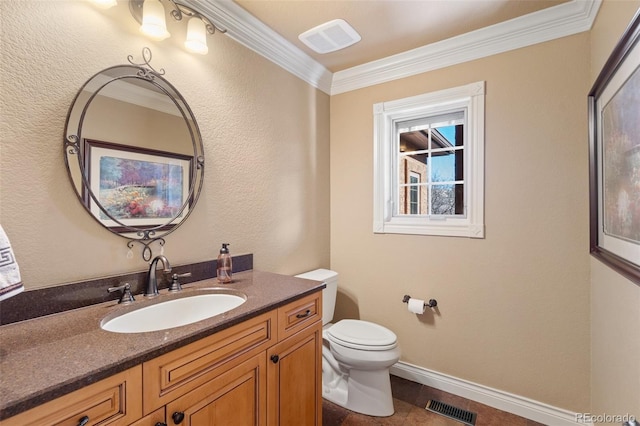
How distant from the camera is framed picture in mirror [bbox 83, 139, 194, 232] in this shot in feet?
3.97

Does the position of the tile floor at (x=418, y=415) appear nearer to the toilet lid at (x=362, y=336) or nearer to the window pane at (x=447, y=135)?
the toilet lid at (x=362, y=336)

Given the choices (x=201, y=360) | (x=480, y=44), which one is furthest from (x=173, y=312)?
(x=480, y=44)

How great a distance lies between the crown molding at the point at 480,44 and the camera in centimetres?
169

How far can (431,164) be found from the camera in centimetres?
232

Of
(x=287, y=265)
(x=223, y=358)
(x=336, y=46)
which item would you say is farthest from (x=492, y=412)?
(x=336, y=46)

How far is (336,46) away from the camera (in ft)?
6.82

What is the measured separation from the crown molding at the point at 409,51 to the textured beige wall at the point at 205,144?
9 cm

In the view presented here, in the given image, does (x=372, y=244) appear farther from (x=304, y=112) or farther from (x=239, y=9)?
(x=239, y=9)

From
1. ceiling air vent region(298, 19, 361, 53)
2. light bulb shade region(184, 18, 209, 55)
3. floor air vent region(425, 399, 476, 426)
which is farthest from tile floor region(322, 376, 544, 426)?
ceiling air vent region(298, 19, 361, 53)

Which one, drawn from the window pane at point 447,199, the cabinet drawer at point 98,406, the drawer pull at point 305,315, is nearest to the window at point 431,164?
the window pane at point 447,199

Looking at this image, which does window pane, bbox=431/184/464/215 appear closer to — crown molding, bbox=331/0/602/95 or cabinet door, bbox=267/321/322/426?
crown molding, bbox=331/0/602/95

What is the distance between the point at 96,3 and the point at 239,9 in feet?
2.40

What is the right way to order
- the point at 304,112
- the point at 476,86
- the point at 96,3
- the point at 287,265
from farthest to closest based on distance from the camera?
the point at 304,112, the point at 287,265, the point at 476,86, the point at 96,3

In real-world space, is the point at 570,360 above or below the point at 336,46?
below
